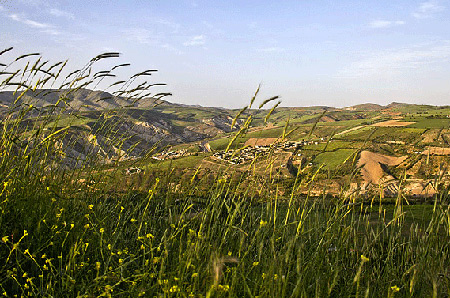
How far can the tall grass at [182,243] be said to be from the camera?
238 cm

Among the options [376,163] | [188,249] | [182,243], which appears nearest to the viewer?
[188,249]

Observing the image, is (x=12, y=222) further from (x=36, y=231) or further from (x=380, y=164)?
(x=380, y=164)

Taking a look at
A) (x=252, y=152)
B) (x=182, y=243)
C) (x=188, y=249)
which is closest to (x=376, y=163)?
(x=252, y=152)

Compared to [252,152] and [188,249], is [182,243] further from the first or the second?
[252,152]

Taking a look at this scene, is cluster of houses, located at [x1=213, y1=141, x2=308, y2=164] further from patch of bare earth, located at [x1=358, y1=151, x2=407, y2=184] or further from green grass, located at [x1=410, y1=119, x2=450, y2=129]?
green grass, located at [x1=410, y1=119, x2=450, y2=129]

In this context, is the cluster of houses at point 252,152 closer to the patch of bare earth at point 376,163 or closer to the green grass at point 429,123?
the patch of bare earth at point 376,163

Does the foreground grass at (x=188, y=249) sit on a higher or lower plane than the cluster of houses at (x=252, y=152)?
lower

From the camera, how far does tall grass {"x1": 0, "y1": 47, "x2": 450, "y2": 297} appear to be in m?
2.38

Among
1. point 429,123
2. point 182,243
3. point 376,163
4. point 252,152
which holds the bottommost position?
point 376,163

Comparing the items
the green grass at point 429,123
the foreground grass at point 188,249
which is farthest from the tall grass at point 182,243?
the green grass at point 429,123

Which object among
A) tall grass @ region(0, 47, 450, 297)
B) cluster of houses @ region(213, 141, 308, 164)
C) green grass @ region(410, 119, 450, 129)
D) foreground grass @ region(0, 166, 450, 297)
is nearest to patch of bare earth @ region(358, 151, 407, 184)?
green grass @ region(410, 119, 450, 129)

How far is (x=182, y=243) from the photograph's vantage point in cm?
305

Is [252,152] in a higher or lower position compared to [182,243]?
higher

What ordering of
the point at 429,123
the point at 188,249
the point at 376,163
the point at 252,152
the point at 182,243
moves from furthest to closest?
the point at 429,123
the point at 376,163
the point at 252,152
the point at 182,243
the point at 188,249
